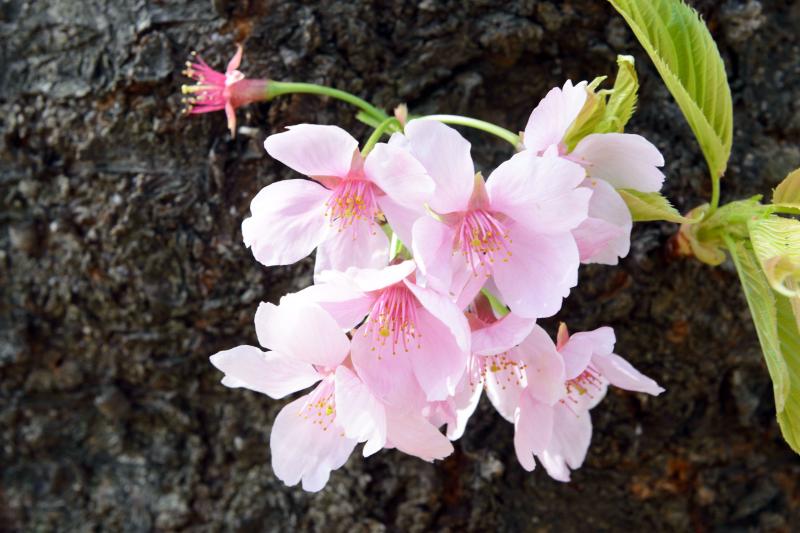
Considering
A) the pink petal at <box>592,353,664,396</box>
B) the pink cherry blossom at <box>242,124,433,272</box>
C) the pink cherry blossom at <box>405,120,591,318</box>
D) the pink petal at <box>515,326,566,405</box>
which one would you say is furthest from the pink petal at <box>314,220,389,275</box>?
the pink petal at <box>592,353,664,396</box>

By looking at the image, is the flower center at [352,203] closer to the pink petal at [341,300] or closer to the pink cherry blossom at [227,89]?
the pink petal at [341,300]

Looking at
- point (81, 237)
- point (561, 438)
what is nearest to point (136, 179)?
point (81, 237)

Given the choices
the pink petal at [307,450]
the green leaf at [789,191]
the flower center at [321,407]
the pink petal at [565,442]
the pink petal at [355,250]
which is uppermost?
the green leaf at [789,191]

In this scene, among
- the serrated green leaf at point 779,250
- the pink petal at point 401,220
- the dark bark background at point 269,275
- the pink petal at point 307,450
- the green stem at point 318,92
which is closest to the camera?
the serrated green leaf at point 779,250

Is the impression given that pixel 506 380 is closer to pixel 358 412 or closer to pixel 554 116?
pixel 358 412

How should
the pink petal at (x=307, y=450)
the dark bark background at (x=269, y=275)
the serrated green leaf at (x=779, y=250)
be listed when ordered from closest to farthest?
the serrated green leaf at (x=779, y=250) → the pink petal at (x=307, y=450) → the dark bark background at (x=269, y=275)

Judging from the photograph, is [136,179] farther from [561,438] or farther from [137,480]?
[561,438]

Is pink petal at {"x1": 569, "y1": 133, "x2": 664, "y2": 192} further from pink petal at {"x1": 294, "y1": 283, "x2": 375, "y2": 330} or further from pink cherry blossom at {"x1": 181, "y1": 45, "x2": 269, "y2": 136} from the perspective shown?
pink cherry blossom at {"x1": 181, "y1": 45, "x2": 269, "y2": 136}

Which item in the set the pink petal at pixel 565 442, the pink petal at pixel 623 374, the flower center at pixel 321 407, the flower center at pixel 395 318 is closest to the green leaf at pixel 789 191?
the pink petal at pixel 623 374
